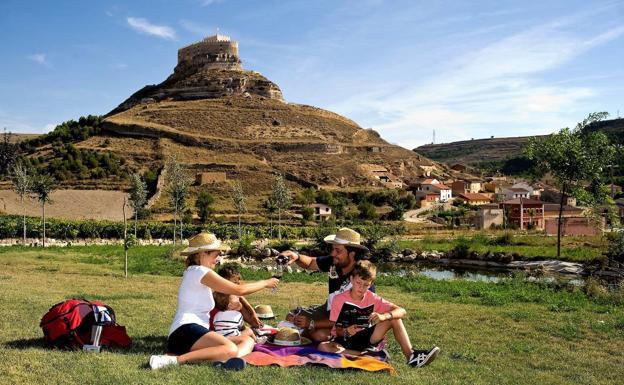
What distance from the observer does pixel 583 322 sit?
10.4m

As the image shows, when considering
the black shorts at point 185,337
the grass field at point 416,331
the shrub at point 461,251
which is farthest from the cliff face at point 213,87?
the black shorts at point 185,337

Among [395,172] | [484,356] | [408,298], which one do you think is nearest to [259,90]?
[395,172]

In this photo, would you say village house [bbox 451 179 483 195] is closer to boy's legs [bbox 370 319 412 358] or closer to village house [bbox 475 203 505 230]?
village house [bbox 475 203 505 230]

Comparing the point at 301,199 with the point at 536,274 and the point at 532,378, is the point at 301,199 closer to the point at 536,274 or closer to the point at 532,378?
the point at 536,274

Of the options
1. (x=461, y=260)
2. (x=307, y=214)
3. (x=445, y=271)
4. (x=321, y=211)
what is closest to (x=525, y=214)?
(x=321, y=211)

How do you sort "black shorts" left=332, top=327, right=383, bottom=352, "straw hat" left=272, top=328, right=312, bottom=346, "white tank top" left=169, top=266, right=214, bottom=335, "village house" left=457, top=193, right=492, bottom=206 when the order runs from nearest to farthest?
"white tank top" left=169, top=266, right=214, bottom=335 → "black shorts" left=332, top=327, right=383, bottom=352 → "straw hat" left=272, top=328, right=312, bottom=346 → "village house" left=457, top=193, right=492, bottom=206

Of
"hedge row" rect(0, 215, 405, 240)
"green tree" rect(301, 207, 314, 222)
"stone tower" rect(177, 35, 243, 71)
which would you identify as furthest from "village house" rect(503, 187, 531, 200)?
"stone tower" rect(177, 35, 243, 71)

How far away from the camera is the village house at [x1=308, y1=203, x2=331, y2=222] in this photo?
189ft

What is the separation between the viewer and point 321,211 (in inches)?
2303

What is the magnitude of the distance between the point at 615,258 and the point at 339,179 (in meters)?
54.8

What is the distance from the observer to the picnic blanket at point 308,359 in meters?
6.27

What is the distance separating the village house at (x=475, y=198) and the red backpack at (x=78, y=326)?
7233cm

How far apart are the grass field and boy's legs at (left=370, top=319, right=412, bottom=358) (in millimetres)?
220

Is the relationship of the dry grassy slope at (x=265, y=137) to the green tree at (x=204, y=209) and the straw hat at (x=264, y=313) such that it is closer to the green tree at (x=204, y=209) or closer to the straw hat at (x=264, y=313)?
the green tree at (x=204, y=209)
